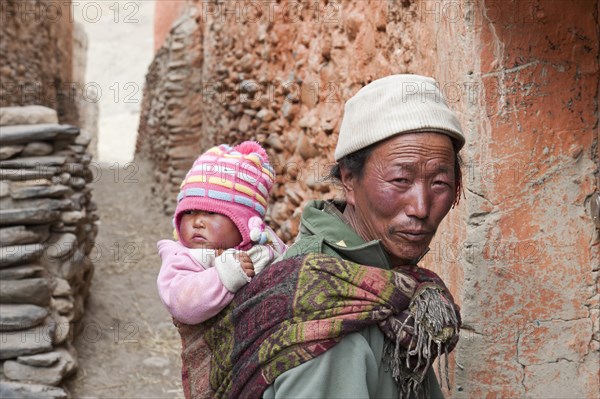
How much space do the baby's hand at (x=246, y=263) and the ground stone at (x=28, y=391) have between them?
2.82 meters

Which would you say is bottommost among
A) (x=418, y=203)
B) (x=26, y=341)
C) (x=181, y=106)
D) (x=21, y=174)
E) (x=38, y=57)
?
(x=26, y=341)

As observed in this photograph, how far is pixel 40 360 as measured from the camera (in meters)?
4.05

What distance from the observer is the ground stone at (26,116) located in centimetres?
536

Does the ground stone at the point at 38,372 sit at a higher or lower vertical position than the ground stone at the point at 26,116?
lower

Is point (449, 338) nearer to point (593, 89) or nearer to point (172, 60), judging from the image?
point (593, 89)

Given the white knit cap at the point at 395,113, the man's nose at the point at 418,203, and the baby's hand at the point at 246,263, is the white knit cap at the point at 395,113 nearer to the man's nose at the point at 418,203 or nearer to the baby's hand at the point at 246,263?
the man's nose at the point at 418,203

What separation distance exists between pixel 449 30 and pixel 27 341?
10.6 ft

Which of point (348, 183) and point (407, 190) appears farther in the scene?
point (348, 183)

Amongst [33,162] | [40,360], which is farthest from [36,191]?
[40,360]

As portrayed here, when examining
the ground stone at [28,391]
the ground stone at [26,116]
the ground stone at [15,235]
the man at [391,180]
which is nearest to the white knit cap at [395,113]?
the man at [391,180]

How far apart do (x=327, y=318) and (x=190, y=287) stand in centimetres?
46

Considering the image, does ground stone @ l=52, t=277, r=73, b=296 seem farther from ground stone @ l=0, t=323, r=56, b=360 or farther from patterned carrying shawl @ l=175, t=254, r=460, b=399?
patterned carrying shawl @ l=175, t=254, r=460, b=399

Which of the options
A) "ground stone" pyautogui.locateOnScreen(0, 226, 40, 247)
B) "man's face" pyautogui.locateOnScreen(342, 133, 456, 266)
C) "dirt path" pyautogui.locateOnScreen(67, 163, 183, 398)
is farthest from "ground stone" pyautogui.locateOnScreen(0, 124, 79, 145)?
→ "man's face" pyautogui.locateOnScreen(342, 133, 456, 266)

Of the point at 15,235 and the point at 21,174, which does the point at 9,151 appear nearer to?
the point at 21,174
